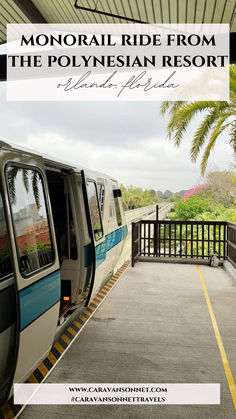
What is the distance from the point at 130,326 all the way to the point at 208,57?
15.3ft

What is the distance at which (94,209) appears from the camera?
17.9 ft

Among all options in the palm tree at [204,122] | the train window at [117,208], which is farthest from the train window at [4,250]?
the palm tree at [204,122]

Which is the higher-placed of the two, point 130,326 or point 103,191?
point 103,191

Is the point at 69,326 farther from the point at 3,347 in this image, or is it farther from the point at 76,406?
the point at 3,347

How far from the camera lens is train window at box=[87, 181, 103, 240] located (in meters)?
5.25

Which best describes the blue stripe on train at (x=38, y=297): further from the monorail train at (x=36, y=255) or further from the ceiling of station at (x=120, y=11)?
the ceiling of station at (x=120, y=11)

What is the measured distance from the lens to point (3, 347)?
8.16ft

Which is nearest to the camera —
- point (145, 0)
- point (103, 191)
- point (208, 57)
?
point (145, 0)

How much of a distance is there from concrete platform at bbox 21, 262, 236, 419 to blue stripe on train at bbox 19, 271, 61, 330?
1001mm

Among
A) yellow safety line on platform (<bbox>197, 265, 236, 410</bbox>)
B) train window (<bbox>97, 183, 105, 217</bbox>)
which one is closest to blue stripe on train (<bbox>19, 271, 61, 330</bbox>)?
yellow safety line on platform (<bbox>197, 265, 236, 410</bbox>)

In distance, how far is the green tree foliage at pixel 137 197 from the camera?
8419 cm

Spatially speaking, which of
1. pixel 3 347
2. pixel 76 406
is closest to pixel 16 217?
pixel 3 347

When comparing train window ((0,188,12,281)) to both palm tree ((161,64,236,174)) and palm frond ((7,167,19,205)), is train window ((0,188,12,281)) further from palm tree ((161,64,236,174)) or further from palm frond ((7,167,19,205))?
palm tree ((161,64,236,174))

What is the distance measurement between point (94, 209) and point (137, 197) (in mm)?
88953
